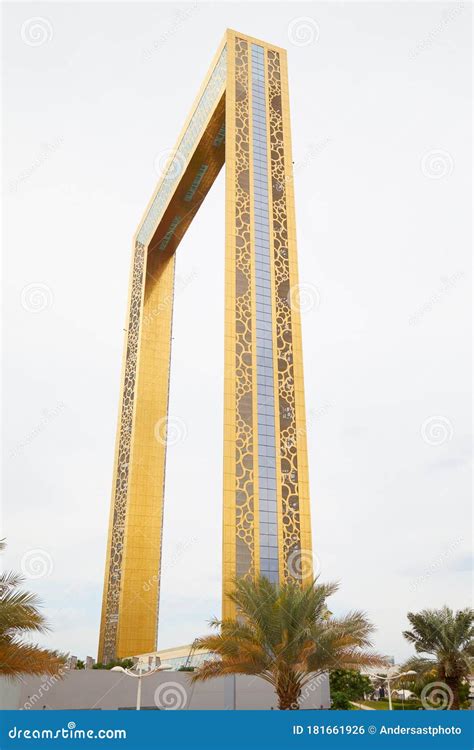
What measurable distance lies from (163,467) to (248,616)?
1955 cm

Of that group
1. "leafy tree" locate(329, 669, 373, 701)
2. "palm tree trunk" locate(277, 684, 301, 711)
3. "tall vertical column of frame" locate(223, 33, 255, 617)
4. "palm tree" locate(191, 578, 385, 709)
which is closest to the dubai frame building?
"tall vertical column of frame" locate(223, 33, 255, 617)

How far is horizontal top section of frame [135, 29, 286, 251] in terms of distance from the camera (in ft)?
95.8

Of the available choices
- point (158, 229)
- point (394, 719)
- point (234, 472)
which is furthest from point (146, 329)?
point (394, 719)

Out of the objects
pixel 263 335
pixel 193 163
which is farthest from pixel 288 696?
pixel 193 163

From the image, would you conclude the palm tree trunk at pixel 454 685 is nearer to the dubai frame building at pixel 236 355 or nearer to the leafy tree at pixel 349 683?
the dubai frame building at pixel 236 355

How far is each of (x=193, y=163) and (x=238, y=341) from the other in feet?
42.3

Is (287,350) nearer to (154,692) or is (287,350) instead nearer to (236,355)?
(236,355)

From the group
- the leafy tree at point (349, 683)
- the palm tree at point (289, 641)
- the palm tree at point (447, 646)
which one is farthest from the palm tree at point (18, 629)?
the leafy tree at point (349, 683)

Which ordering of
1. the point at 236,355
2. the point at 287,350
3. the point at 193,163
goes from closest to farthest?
the point at 236,355
the point at 287,350
the point at 193,163

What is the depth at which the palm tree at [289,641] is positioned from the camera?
49.8 ft

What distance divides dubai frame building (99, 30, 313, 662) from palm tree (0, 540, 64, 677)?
7317 mm

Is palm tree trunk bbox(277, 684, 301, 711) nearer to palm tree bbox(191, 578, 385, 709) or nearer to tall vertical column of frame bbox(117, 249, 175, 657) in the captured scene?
palm tree bbox(191, 578, 385, 709)

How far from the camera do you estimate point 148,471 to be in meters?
34.5

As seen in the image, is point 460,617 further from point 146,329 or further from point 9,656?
point 146,329
